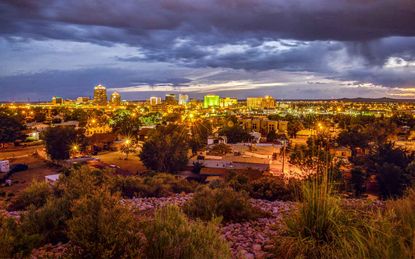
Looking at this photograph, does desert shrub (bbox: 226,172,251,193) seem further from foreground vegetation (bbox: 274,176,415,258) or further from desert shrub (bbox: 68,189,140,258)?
desert shrub (bbox: 68,189,140,258)

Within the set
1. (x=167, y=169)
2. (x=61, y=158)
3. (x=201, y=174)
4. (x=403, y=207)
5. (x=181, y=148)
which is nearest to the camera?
(x=403, y=207)

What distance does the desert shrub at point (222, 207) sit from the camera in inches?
282

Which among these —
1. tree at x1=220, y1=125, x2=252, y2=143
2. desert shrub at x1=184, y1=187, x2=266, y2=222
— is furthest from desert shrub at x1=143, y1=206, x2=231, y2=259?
tree at x1=220, y1=125, x2=252, y2=143

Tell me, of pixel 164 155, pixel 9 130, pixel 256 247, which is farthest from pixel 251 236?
pixel 9 130

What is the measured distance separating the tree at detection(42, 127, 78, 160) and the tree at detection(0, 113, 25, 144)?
43.0ft

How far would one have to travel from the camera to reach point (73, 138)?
3216cm

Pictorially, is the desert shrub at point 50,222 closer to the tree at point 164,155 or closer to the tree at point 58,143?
the tree at point 164,155

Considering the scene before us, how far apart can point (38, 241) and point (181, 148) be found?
884 inches

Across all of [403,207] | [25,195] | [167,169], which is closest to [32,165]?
[167,169]

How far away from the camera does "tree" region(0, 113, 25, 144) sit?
39844 millimetres

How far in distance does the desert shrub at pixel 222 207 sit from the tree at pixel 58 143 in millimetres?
26087

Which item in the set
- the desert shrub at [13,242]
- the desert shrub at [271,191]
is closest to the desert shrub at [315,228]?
the desert shrub at [13,242]

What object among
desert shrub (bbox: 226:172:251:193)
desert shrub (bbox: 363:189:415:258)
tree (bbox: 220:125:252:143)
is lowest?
tree (bbox: 220:125:252:143)

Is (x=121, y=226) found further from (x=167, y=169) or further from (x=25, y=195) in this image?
(x=167, y=169)
